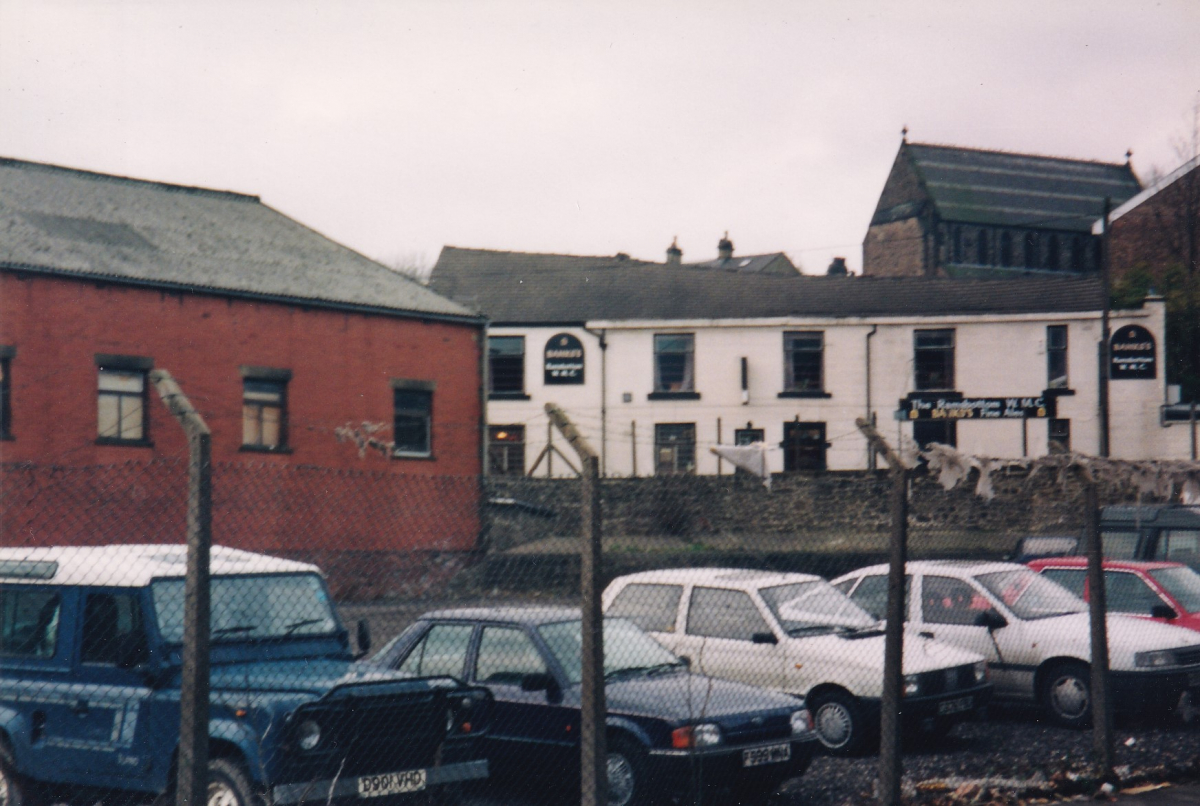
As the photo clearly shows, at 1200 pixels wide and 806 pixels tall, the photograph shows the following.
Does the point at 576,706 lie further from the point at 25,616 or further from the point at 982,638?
the point at 982,638

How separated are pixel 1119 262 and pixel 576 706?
5177 centimetres

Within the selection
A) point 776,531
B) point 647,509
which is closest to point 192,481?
point 647,509

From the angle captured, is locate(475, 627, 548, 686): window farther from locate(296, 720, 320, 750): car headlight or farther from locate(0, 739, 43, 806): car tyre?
locate(0, 739, 43, 806): car tyre

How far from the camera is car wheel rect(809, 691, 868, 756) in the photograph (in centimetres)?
1049

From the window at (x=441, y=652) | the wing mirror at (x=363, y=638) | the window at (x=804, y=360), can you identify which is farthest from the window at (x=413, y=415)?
the wing mirror at (x=363, y=638)

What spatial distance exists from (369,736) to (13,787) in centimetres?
222

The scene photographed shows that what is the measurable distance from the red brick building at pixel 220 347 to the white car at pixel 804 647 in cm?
770

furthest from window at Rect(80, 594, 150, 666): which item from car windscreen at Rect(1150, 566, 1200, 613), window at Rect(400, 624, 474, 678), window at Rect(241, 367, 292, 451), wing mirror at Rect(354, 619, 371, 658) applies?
window at Rect(241, 367, 292, 451)

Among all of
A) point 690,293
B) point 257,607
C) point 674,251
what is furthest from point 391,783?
point 674,251

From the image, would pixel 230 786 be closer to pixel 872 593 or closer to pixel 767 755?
pixel 767 755

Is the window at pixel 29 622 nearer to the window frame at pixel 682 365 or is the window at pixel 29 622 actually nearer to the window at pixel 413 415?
the window at pixel 413 415

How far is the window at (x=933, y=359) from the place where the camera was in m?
40.8

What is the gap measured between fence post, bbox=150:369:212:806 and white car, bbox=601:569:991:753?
19.0ft

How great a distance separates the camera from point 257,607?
7.57m
